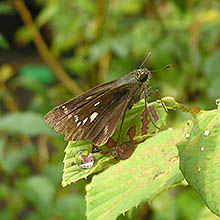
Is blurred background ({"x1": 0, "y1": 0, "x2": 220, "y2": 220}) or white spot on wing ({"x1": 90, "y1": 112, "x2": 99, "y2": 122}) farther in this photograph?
blurred background ({"x1": 0, "y1": 0, "x2": 220, "y2": 220})

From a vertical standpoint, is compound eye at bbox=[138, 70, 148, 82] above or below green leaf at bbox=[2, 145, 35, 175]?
above

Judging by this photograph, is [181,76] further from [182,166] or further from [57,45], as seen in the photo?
[182,166]

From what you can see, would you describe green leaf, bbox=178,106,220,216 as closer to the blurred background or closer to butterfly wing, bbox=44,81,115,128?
butterfly wing, bbox=44,81,115,128

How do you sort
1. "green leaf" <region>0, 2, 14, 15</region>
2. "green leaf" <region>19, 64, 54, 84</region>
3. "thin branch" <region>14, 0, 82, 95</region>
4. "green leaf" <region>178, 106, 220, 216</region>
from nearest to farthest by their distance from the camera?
"green leaf" <region>178, 106, 220, 216</region>, "green leaf" <region>0, 2, 14, 15</region>, "thin branch" <region>14, 0, 82, 95</region>, "green leaf" <region>19, 64, 54, 84</region>

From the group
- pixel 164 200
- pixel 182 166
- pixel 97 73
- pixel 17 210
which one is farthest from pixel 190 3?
pixel 182 166

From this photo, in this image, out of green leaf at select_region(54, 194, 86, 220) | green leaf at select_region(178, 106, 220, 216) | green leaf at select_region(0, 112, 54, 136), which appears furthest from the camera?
green leaf at select_region(0, 112, 54, 136)

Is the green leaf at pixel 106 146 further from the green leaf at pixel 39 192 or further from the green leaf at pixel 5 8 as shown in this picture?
the green leaf at pixel 5 8

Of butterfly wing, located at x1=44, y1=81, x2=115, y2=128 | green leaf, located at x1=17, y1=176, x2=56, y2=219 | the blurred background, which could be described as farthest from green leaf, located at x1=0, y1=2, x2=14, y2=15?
butterfly wing, located at x1=44, y1=81, x2=115, y2=128

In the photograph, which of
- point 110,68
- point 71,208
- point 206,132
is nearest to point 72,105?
point 206,132
